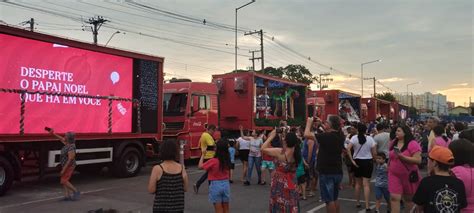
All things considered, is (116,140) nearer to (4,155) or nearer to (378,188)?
(4,155)

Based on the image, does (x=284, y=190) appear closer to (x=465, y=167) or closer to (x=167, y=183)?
(x=167, y=183)

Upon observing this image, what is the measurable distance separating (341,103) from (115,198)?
2084 cm

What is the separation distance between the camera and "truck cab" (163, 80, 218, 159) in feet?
50.4

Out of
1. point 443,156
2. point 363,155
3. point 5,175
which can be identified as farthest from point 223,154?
point 5,175

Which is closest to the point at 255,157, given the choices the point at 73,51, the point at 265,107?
the point at 73,51

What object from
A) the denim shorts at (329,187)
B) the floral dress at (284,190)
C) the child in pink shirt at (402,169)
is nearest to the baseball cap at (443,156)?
the floral dress at (284,190)

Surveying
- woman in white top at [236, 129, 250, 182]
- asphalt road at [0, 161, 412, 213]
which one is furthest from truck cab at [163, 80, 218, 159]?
asphalt road at [0, 161, 412, 213]

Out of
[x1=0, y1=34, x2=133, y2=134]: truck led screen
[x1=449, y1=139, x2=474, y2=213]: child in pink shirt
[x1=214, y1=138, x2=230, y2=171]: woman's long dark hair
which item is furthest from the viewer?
[x1=0, y1=34, x2=133, y2=134]: truck led screen

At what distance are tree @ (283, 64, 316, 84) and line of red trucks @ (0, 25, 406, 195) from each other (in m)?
63.4

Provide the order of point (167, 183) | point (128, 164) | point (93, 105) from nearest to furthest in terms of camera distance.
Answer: point (167, 183) < point (93, 105) < point (128, 164)

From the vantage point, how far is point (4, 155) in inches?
379

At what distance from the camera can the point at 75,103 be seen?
11.0 m

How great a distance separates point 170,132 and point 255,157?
464 centimetres

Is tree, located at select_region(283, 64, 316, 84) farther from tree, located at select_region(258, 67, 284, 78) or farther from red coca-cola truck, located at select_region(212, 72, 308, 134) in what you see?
red coca-cola truck, located at select_region(212, 72, 308, 134)
